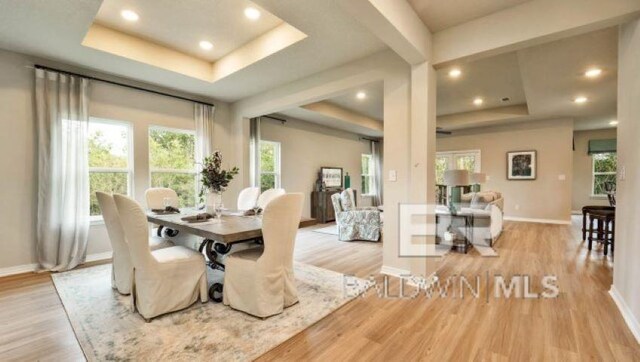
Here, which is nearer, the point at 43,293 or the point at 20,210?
the point at 43,293

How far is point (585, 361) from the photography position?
1713mm

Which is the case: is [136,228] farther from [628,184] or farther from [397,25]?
[628,184]

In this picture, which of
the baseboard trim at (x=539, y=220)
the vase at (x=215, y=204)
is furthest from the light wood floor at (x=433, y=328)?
the baseboard trim at (x=539, y=220)

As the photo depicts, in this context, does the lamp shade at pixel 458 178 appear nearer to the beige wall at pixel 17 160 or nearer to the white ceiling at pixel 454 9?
the white ceiling at pixel 454 9

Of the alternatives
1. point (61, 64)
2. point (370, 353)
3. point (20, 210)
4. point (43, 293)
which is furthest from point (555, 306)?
point (61, 64)

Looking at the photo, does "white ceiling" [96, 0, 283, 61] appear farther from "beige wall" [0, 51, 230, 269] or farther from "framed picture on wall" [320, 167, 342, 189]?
"framed picture on wall" [320, 167, 342, 189]

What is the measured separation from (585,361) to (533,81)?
4.08m

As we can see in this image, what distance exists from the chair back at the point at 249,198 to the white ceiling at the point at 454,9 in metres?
2.89

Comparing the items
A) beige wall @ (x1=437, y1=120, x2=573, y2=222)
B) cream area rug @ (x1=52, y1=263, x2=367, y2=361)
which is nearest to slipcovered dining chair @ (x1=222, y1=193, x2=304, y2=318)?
cream area rug @ (x1=52, y1=263, x2=367, y2=361)

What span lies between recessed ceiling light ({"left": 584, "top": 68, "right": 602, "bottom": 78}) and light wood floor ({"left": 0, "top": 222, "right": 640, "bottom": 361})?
2.74 meters

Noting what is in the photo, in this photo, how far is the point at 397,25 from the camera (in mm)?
2381

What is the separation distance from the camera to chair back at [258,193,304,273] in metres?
2.20

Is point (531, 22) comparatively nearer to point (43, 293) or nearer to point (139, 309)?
point (139, 309)

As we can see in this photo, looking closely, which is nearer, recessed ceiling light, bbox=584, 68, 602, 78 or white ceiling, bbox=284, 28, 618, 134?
white ceiling, bbox=284, 28, 618, 134
